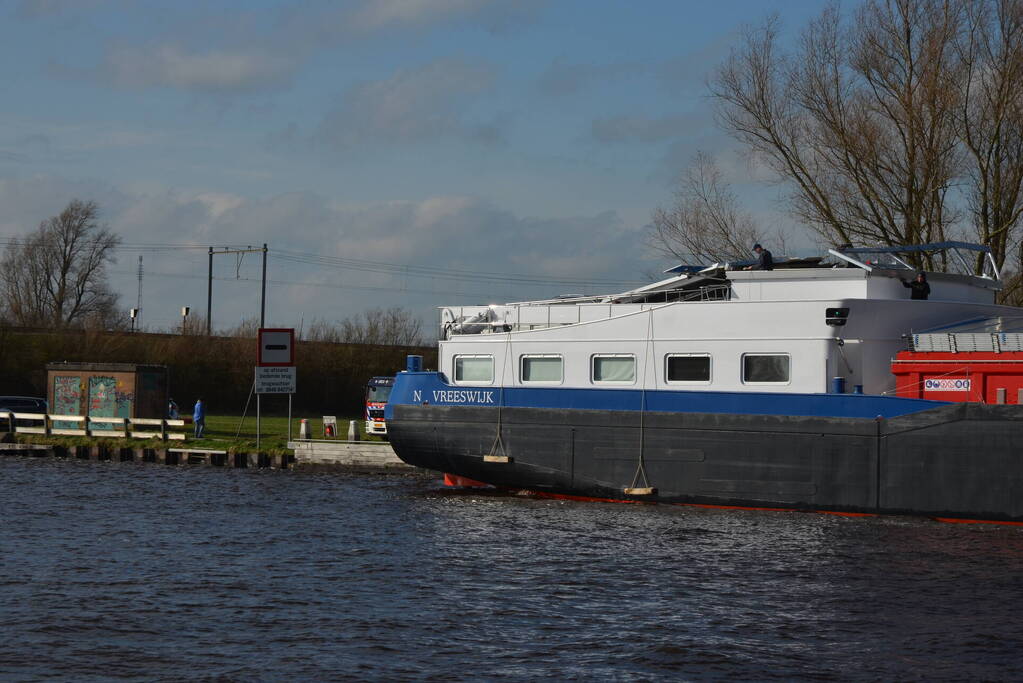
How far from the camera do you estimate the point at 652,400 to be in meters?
28.0

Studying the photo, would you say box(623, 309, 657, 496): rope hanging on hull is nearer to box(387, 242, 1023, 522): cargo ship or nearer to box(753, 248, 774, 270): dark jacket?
box(387, 242, 1023, 522): cargo ship

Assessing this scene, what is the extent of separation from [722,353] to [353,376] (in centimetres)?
5431

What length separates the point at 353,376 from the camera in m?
80.1

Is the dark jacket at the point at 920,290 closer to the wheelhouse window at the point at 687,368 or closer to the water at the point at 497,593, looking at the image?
the wheelhouse window at the point at 687,368

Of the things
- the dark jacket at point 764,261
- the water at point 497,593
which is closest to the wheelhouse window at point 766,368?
the dark jacket at point 764,261

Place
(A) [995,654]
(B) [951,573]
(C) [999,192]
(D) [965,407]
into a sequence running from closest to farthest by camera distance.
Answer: (A) [995,654], (B) [951,573], (D) [965,407], (C) [999,192]

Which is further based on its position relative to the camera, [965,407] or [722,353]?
[722,353]

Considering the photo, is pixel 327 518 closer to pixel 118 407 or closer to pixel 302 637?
pixel 302 637

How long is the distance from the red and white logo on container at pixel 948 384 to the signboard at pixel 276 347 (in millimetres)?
19874

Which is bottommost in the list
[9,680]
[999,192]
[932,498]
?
[9,680]

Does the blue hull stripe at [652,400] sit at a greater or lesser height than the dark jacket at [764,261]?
lesser

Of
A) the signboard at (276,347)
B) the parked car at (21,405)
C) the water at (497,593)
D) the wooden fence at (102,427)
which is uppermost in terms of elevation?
the signboard at (276,347)

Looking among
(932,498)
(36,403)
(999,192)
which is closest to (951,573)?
(932,498)

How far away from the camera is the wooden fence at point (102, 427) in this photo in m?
43.9
